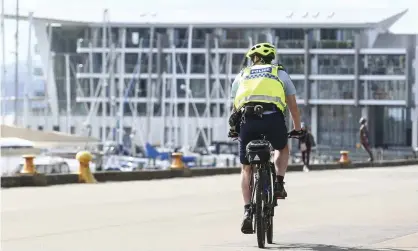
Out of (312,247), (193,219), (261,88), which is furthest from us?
(193,219)

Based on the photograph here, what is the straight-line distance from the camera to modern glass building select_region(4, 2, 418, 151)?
12569 centimetres

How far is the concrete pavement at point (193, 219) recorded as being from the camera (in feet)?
35.1

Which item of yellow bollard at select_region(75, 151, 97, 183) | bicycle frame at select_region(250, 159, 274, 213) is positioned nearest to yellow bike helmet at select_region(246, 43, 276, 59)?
bicycle frame at select_region(250, 159, 274, 213)

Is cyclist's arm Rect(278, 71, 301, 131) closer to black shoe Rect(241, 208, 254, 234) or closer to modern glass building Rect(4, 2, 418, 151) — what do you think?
black shoe Rect(241, 208, 254, 234)

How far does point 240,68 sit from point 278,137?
114156 mm

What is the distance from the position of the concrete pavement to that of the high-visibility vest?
1.16 metres

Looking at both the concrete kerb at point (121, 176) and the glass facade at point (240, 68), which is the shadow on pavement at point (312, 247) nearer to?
the concrete kerb at point (121, 176)

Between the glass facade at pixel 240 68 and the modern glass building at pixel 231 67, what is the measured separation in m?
0.10

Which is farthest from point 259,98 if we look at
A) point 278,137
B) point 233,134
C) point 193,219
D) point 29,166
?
point 29,166

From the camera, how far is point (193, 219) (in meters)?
13.9

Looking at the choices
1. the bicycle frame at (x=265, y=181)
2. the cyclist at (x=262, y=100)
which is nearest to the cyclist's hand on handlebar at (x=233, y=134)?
the cyclist at (x=262, y=100)

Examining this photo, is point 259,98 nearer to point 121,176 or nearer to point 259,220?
point 259,220

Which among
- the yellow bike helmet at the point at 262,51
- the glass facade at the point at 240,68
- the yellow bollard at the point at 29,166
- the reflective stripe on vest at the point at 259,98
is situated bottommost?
the yellow bollard at the point at 29,166

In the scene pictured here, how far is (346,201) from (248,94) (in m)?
7.59
